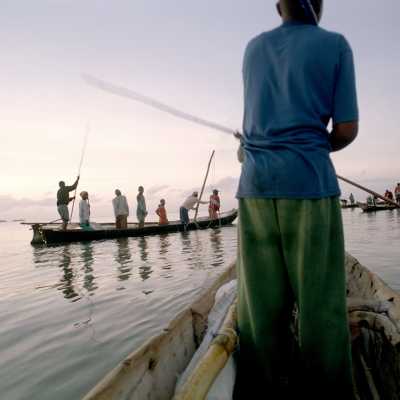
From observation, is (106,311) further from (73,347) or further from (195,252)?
(195,252)

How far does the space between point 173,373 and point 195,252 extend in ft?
26.6

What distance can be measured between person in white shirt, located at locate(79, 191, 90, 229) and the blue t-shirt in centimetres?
1519

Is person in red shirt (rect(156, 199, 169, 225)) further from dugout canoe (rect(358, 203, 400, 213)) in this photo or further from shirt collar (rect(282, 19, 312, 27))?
dugout canoe (rect(358, 203, 400, 213))

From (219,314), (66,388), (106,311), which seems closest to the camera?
(219,314)

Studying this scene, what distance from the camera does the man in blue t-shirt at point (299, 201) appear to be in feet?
4.41

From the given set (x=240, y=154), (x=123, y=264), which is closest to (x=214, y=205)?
(x=123, y=264)

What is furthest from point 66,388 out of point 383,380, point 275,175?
point 275,175

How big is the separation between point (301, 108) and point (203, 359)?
3.71ft

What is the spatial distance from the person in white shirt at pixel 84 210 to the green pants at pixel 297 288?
49.6 feet

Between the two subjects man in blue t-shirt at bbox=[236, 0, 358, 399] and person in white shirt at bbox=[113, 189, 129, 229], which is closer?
man in blue t-shirt at bbox=[236, 0, 358, 399]

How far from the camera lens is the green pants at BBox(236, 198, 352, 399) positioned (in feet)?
4.37

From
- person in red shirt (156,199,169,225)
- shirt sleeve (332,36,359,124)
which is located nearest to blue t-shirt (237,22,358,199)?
shirt sleeve (332,36,359,124)

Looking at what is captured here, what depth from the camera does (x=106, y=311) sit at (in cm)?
462

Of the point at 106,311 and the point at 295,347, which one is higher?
the point at 295,347
